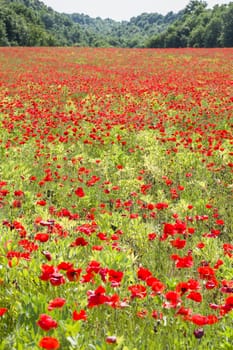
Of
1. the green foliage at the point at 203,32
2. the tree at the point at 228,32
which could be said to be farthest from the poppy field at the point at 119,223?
the green foliage at the point at 203,32

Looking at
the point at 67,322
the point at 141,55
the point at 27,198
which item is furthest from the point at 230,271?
the point at 141,55

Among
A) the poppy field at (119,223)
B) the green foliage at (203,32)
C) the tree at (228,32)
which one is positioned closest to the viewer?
the poppy field at (119,223)

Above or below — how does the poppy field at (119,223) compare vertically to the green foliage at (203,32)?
below

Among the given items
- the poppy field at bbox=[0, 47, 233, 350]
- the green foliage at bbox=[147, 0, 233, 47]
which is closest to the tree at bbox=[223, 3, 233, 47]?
the green foliage at bbox=[147, 0, 233, 47]

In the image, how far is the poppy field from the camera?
271 cm

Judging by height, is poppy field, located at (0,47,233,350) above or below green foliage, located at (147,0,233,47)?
below

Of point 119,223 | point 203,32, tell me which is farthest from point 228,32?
point 119,223

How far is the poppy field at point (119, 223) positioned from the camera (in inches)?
107

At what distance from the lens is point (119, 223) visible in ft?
16.3

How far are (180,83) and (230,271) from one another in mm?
13406

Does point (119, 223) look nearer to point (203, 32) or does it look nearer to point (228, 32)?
point (228, 32)

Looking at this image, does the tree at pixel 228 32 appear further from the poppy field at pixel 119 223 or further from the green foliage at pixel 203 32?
the poppy field at pixel 119 223

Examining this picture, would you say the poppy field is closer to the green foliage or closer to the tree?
the tree

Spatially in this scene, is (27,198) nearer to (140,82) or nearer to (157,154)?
(157,154)
